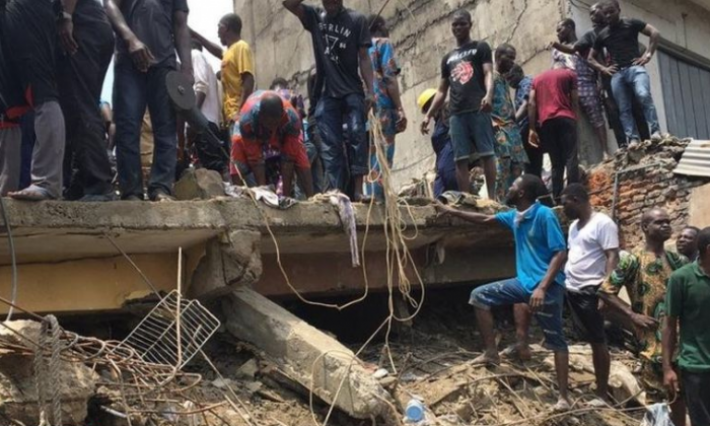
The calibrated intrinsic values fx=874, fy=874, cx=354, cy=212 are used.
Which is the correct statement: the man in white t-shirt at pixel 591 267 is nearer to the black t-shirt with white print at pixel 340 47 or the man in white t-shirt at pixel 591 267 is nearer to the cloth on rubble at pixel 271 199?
the black t-shirt with white print at pixel 340 47

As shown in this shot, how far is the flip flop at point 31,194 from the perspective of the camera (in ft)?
16.7

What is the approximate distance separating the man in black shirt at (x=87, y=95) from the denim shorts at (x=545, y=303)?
2835mm

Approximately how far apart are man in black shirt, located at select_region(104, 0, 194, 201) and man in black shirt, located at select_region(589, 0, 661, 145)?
4834 mm

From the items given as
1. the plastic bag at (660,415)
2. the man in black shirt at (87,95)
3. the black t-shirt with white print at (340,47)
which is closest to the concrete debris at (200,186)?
the man in black shirt at (87,95)

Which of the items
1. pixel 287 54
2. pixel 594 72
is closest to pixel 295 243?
pixel 594 72

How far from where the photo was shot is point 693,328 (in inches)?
208

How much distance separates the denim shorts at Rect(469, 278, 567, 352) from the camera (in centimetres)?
632

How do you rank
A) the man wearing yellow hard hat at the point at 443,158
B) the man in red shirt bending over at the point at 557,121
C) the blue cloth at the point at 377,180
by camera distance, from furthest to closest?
the man in red shirt bending over at the point at 557,121 < the man wearing yellow hard hat at the point at 443,158 < the blue cloth at the point at 377,180

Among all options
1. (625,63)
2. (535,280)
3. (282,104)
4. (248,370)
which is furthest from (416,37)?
(248,370)

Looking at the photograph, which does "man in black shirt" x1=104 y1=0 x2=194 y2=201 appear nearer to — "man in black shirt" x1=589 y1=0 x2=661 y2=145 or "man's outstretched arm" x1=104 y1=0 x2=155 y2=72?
"man's outstretched arm" x1=104 y1=0 x2=155 y2=72

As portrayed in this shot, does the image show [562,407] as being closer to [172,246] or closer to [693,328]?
[693,328]

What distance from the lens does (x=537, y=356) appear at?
7.16 m

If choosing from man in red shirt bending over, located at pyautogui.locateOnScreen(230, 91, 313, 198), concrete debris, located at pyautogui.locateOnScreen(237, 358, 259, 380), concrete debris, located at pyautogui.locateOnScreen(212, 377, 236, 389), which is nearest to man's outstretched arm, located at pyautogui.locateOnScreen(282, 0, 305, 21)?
man in red shirt bending over, located at pyautogui.locateOnScreen(230, 91, 313, 198)

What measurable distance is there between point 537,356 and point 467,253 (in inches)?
49.6
